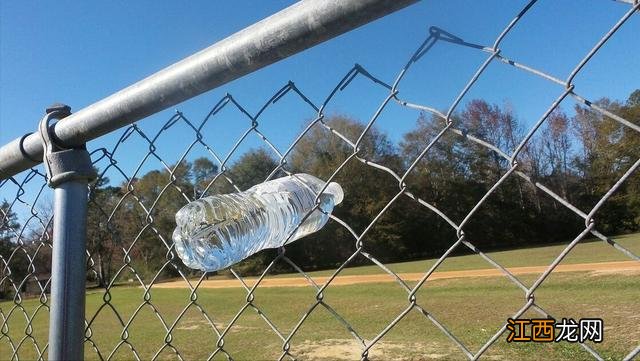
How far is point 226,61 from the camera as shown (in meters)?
0.94

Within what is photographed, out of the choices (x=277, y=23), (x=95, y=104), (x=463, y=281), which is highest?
(x=95, y=104)

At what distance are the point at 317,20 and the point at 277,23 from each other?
3.4 inches

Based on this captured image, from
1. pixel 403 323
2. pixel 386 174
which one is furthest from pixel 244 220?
pixel 403 323

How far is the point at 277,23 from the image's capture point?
2.84ft

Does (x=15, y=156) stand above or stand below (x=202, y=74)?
above

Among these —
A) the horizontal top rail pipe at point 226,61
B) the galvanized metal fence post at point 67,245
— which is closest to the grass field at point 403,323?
the galvanized metal fence post at point 67,245

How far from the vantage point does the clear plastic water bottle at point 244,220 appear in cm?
138

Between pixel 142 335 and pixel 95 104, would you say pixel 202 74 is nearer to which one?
pixel 95 104

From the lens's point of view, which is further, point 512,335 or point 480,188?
point 480,188

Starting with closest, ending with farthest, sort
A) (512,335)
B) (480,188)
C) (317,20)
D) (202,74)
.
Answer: (317,20)
(202,74)
(512,335)
(480,188)

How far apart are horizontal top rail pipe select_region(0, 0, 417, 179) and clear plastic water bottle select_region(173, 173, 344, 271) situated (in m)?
0.34

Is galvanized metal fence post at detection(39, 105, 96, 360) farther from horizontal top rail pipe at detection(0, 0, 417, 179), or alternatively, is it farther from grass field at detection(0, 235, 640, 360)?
grass field at detection(0, 235, 640, 360)

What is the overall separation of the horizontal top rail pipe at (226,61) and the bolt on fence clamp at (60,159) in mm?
23

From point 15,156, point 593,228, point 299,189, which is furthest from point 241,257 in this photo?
point 593,228
